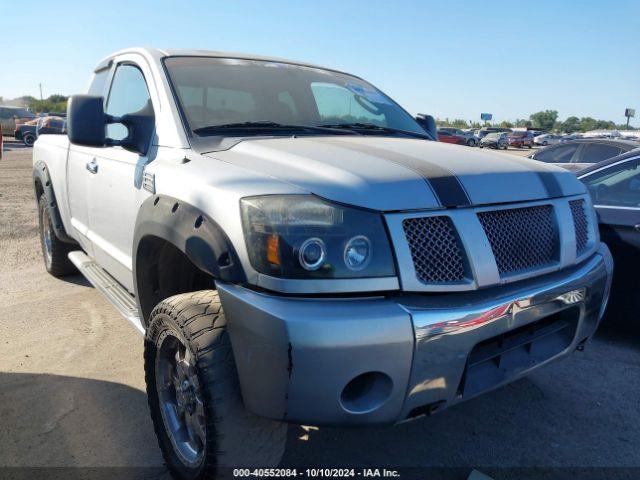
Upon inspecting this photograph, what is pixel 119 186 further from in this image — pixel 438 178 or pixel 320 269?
pixel 438 178

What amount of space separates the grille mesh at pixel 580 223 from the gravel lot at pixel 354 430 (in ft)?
3.19

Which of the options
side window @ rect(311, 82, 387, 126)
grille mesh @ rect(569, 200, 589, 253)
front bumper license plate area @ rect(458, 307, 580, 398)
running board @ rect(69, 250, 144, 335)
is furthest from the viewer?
side window @ rect(311, 82, 387, 126)

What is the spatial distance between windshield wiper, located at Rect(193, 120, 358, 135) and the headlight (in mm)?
949

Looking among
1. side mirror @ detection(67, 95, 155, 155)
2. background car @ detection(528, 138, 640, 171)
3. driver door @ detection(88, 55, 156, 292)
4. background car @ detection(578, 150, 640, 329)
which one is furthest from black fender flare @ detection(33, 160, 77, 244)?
background car @ detection(528, 138, 640, 171)

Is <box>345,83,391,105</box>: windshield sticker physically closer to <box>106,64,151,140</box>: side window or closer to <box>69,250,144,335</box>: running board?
<box>106,64,151,140</box>: side window

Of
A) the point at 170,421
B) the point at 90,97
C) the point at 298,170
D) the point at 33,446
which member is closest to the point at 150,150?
the point at 90,97

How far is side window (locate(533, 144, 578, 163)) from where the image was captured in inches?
364

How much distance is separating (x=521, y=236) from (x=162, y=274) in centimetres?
169

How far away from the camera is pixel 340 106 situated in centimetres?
342

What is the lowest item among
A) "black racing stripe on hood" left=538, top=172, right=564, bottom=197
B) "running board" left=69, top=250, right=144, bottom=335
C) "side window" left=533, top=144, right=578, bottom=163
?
"running board" left=69, top=250, right=144, bottom=335

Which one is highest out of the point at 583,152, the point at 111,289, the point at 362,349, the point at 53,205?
the point at 583,152

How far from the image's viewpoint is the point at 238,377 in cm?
192

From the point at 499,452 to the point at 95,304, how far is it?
3351mm

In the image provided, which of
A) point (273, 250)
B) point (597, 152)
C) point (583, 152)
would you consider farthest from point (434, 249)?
point (583, 152)
